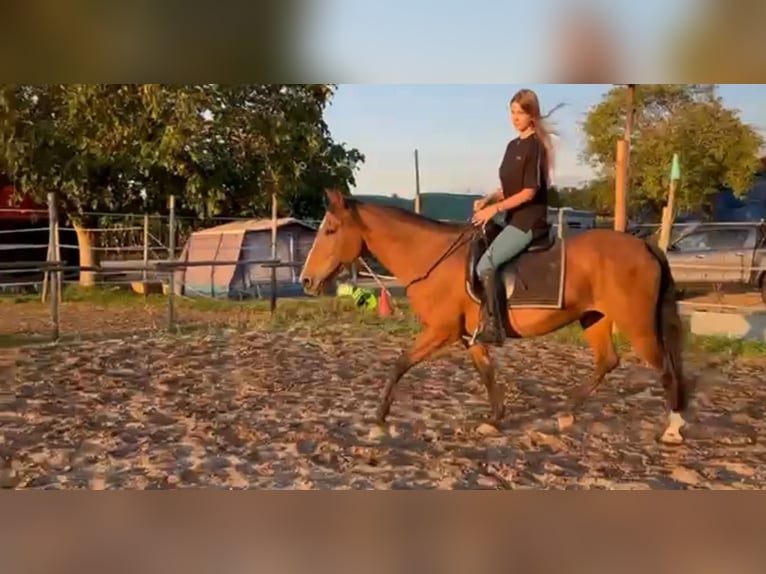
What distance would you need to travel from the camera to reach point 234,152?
483 cm

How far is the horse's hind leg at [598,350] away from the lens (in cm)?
461

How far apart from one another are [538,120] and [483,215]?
0.52 m

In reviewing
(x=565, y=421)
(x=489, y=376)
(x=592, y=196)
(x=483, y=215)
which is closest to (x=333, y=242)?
(x=483, y=215)

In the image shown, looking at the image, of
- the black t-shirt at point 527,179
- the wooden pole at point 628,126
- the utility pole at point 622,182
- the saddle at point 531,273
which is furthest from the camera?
the utility pole at point 622,182

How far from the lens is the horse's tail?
14.6 ft

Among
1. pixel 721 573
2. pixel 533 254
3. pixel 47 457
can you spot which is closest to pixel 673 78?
pixel 533 254

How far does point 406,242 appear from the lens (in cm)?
457

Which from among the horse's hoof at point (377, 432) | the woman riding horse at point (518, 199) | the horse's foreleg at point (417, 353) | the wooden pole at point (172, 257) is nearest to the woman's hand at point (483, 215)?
the woman riding horse at point (518, 199)

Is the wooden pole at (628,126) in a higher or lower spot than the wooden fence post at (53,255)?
higher

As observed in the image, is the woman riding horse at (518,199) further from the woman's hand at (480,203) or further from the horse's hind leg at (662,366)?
the horse's hind leg at (662,366)

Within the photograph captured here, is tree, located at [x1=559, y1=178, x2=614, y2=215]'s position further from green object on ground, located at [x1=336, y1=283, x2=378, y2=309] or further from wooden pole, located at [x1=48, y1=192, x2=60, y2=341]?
wooden pole, located at [x1=48, y1=192, x2=60, y2=341]

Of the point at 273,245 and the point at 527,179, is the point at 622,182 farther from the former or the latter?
the point at 273,245

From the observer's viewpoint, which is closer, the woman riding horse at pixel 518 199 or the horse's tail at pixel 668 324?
the woman riding horse at pixel 518 199

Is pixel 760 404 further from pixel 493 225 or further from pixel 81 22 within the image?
pixel 81 22
